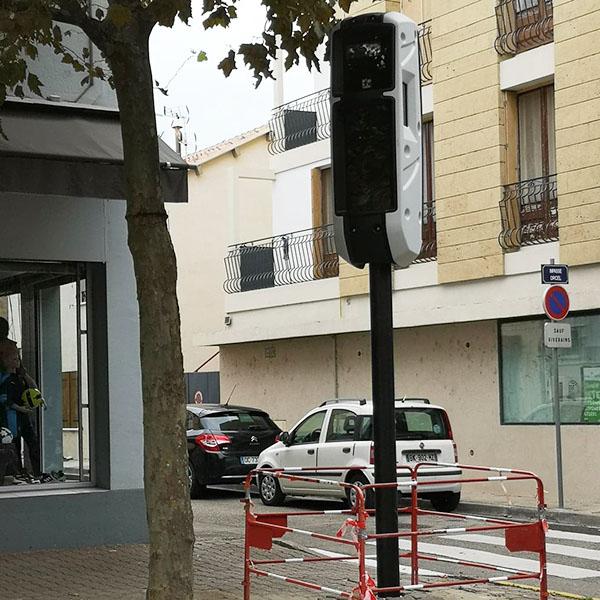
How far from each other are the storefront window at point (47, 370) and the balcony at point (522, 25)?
418 inches

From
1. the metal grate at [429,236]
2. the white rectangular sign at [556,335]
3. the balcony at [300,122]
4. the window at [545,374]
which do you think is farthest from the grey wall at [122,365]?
the balcony at [300,122]

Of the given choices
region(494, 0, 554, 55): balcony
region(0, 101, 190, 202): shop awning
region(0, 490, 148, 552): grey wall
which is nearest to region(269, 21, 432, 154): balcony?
region(494, 0, 554, 55): balcony

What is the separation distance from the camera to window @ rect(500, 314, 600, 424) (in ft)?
67.4

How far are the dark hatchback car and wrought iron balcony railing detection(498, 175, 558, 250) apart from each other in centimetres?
535

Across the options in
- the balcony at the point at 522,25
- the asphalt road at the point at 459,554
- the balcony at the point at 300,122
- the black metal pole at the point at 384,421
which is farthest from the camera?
the balcony at the point at 300,122

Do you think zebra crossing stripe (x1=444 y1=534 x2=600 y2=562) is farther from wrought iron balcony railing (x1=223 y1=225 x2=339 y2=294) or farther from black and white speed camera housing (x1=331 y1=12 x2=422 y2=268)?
wrought iron balcony railing (x1=223 y1=225 x2=339 y2=294)

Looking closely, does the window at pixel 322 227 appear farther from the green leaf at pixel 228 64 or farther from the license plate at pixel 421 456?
the green leaf at pixel 228 64

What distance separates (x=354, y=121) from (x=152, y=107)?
4.31 ft

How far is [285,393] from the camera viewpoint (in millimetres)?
28953

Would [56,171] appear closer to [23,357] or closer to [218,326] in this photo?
[23,357]

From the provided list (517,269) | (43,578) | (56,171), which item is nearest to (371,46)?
(56,171)

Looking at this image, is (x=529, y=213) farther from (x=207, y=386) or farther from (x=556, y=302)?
(x=207, y=386)

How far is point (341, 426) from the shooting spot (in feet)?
64.3

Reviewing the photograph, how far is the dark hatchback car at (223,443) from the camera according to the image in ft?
71.7
